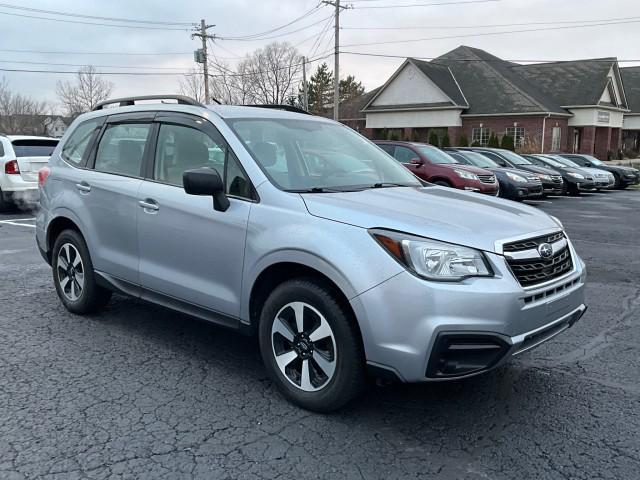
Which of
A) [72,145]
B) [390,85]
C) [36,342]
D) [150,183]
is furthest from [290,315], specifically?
[390,85]

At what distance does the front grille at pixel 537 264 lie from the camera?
3.18 meters

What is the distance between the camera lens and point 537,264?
10.9 ft

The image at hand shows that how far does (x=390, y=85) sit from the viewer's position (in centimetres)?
4253

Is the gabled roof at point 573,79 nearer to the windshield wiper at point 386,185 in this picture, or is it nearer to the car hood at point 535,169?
the car hood at point 535,169

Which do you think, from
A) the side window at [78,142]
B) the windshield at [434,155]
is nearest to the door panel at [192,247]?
the side window at [78,142]

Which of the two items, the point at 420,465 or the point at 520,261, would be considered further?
the point at 520,261

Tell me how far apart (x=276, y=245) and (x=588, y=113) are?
138ft

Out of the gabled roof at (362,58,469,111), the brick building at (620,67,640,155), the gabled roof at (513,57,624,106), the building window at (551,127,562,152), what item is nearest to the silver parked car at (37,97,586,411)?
the gabled roof at (362,58,469,111)

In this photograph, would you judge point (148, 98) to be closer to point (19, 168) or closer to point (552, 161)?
point (19, 168)

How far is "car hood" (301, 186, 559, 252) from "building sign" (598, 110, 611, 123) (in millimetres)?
41714

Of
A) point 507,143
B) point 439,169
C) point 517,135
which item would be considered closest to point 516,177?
point 439,169

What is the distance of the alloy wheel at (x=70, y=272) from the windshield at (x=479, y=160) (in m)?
14.0

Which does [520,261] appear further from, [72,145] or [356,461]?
[72,145]

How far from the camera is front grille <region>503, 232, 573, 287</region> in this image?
10.4 feet
